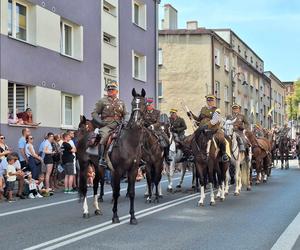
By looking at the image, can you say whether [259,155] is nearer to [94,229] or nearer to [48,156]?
[48,156]

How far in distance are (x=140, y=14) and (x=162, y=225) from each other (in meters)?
23.1

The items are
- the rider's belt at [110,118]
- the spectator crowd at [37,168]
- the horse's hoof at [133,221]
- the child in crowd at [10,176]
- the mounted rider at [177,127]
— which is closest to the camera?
the horse's hoof at [133,221]

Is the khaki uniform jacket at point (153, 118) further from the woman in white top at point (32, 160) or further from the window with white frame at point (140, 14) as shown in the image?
the window with white frame at point (140, 14)

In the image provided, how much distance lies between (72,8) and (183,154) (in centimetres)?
963

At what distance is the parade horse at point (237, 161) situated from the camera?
15.3 metres

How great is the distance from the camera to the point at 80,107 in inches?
941

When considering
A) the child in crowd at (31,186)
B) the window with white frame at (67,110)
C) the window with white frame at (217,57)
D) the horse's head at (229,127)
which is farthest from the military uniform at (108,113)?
the window with white frame at (217,57)

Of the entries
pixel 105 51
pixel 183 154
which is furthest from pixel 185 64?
pixel 183 154

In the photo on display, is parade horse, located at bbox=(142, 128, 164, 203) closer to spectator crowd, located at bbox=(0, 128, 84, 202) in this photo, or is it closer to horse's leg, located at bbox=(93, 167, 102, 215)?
horse's leg, located at bbox=(93, 167, 102, 215)

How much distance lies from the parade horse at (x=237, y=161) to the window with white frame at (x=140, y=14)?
16.2 meters

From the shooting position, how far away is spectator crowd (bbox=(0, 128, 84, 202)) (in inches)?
589

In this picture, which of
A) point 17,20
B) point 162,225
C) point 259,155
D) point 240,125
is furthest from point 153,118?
point 17,20

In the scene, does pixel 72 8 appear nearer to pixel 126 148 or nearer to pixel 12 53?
pixel 12 53

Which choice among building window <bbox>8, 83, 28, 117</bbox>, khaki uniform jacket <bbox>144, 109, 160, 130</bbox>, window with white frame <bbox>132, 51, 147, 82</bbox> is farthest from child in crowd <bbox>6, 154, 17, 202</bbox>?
window with white frame <bbox>132, 51, 147, 82</bbox>
